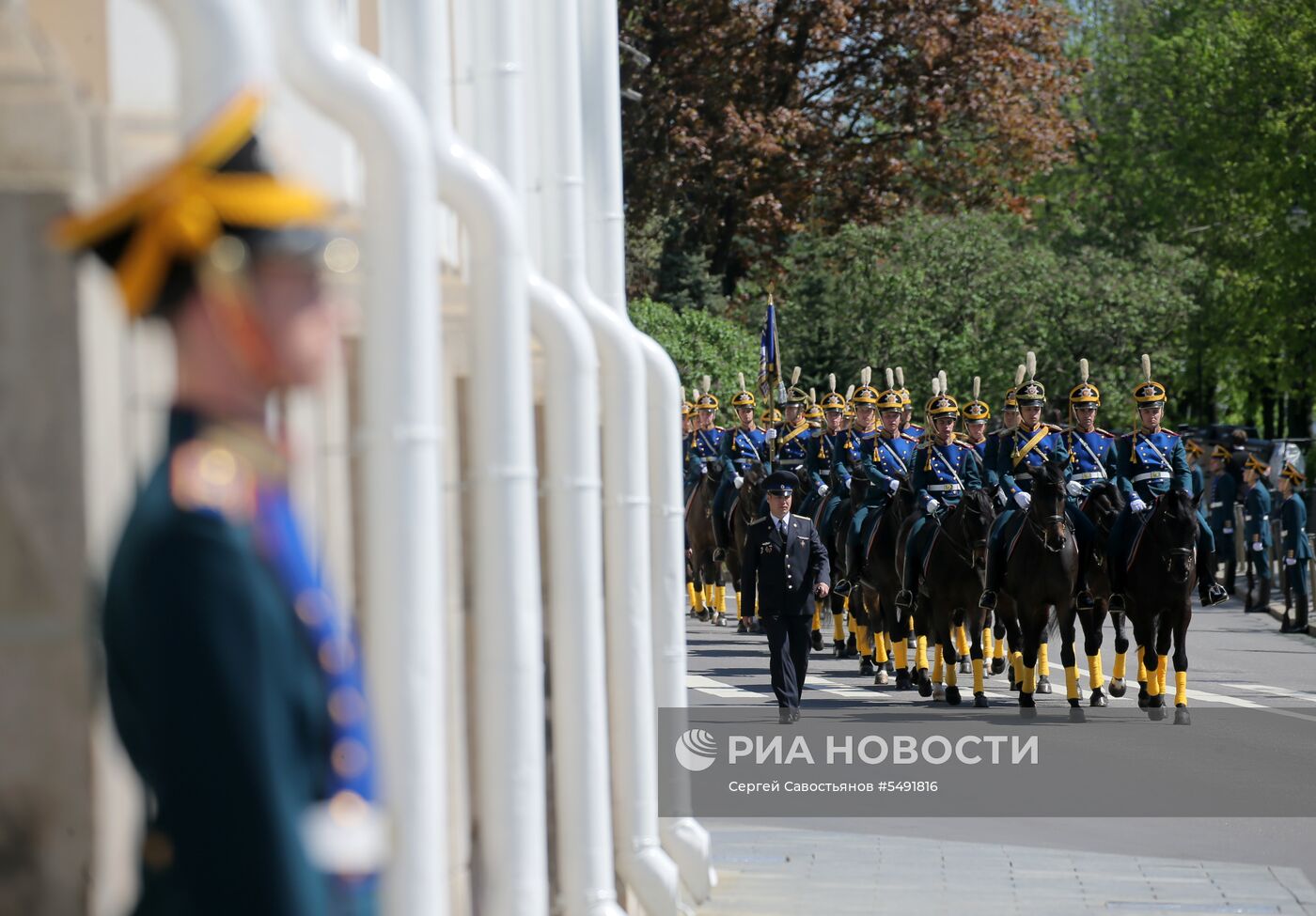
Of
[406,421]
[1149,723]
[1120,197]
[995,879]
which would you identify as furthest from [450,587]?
[1120,197]

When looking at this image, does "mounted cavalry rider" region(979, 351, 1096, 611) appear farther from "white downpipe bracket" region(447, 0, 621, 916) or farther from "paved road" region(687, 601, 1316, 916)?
"white downpipe bracket" region(447, 0, 621, 916)

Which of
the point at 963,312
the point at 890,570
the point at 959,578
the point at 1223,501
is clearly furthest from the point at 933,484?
the point at 963,312

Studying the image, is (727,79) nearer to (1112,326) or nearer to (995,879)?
(1112,326)

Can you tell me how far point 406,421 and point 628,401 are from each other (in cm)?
375

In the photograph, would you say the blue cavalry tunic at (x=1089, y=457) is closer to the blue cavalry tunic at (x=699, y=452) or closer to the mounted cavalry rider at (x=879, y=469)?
the mounted cavalry rider at (x=879, y=469)

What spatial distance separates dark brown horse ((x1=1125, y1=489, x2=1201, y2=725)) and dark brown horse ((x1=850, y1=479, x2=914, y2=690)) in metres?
2.75

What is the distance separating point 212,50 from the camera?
368 centimetres

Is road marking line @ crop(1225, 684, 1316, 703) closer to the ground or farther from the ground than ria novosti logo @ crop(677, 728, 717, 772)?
A: closer to the ground

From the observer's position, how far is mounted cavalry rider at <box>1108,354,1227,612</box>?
17.5 metres

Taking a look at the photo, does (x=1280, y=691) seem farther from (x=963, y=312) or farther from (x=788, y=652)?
(x=963, y=312)

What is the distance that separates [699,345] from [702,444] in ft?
32.5

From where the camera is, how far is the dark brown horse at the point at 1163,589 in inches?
668

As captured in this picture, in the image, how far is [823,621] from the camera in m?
28.4

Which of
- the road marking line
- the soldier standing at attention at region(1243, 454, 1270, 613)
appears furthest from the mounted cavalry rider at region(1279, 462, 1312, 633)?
the road marking line
